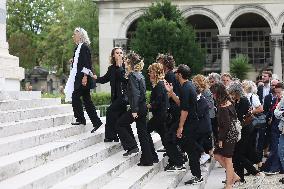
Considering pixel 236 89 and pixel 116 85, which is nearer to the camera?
pixel 116 85

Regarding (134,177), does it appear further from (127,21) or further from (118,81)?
(127,21)

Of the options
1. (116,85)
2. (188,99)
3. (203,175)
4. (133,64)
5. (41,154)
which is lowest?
(203,175)

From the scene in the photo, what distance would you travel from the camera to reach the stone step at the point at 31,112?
8.95 metres

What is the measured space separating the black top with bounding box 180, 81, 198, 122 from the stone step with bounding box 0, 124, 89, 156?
84.6 inches

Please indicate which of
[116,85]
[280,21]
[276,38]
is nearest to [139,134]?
[116,85]

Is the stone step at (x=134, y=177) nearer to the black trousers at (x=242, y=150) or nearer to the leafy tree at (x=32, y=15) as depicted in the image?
the black trousers at (x=242, y=150)

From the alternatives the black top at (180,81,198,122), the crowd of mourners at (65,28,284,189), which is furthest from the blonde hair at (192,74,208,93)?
the black top at (180,81,198,122)

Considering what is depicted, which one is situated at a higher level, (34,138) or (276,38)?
(276,38)

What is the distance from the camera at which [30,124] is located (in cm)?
895

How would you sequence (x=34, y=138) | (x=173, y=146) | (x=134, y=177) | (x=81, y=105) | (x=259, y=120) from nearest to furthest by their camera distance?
(x=134, y=177) → (x=34, y=138) → (x=173, y=146) → (x=81, y=105) → (x=259, y=120)

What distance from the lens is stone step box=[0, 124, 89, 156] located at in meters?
7.49

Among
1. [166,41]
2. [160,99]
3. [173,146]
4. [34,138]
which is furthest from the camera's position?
[166,41]

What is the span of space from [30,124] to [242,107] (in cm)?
368

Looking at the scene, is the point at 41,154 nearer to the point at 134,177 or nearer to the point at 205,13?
the point at 134,177
